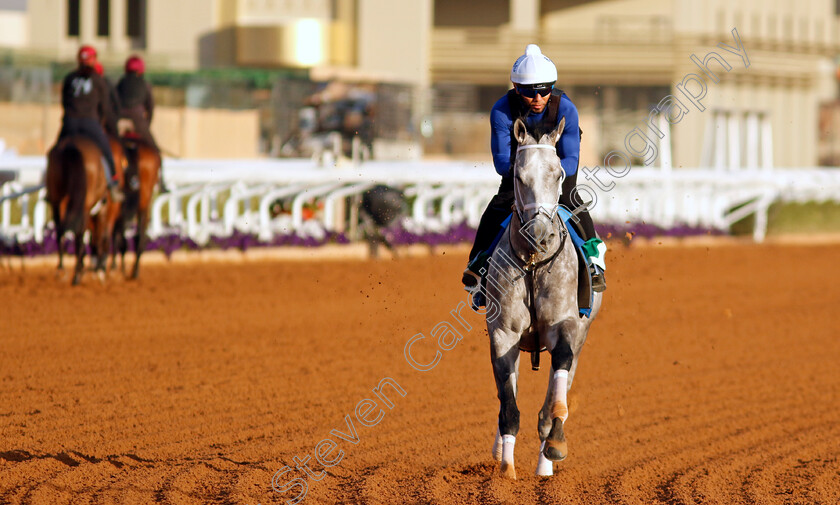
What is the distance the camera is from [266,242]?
16781mm

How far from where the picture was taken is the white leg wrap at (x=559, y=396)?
17.5ft

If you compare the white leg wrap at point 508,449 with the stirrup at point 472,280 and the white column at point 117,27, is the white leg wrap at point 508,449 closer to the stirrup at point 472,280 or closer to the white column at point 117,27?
the stirrup at point 472,280

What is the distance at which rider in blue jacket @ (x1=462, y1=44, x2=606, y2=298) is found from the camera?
5547mm

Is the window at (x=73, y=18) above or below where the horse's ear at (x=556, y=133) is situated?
above

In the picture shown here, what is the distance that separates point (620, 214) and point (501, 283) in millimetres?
16882

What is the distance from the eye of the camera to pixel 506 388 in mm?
5523

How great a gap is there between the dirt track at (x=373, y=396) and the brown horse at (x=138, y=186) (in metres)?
0.53

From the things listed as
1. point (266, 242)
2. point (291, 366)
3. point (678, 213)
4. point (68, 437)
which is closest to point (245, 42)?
point (678, 213)

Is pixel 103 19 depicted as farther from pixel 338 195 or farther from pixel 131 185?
pixel 131 185

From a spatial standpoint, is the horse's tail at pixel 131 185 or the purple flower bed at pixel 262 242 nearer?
the horse's tail at pixel 131 185

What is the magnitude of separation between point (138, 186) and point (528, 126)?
886cm

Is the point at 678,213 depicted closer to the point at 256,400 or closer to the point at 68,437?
the point at 256,400

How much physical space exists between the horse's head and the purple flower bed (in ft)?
27.6

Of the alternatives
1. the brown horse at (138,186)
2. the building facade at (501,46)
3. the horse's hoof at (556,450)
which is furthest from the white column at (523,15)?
the horse's hoof at (556,450)
